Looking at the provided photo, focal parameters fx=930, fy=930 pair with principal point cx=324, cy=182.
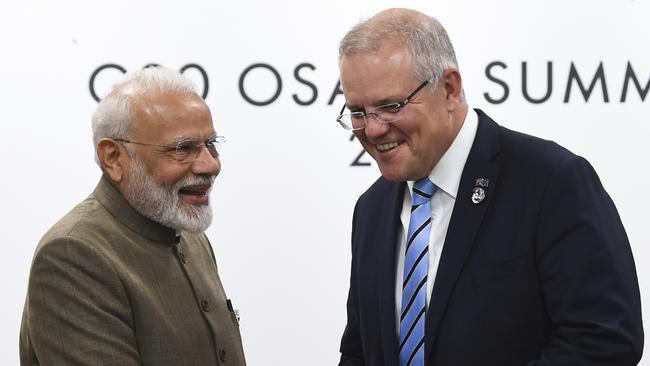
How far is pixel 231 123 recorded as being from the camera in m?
3.52

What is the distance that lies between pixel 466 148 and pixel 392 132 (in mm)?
195

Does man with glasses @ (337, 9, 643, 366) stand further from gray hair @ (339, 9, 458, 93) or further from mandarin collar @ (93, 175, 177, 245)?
mandarin collar @ (93, 175, 177, 245)

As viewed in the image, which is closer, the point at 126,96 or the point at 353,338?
the point at 126,96

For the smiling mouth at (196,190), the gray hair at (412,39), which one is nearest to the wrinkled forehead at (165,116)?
the smiling mouth at (196,190)

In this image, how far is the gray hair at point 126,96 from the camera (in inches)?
84.7

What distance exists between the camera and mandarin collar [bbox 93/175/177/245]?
2170 millimetres

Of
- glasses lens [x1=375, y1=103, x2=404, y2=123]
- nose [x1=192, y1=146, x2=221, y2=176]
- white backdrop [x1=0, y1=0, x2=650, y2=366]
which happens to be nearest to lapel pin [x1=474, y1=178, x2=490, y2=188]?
glasses lens [x1=375, y1=103, x2=404, y2=123]

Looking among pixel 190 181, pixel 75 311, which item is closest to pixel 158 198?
pixel 190 181

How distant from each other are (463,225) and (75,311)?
2.71 feet

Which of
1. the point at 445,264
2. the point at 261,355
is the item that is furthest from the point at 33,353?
the point at 261,355

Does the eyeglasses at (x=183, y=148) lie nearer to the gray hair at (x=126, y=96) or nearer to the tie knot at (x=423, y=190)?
the gray hair at (x=126, y=96)

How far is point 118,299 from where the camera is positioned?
2000mm

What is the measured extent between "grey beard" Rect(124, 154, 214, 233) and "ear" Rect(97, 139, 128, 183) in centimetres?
3

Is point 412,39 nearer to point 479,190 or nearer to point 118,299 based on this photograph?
point 479,190
